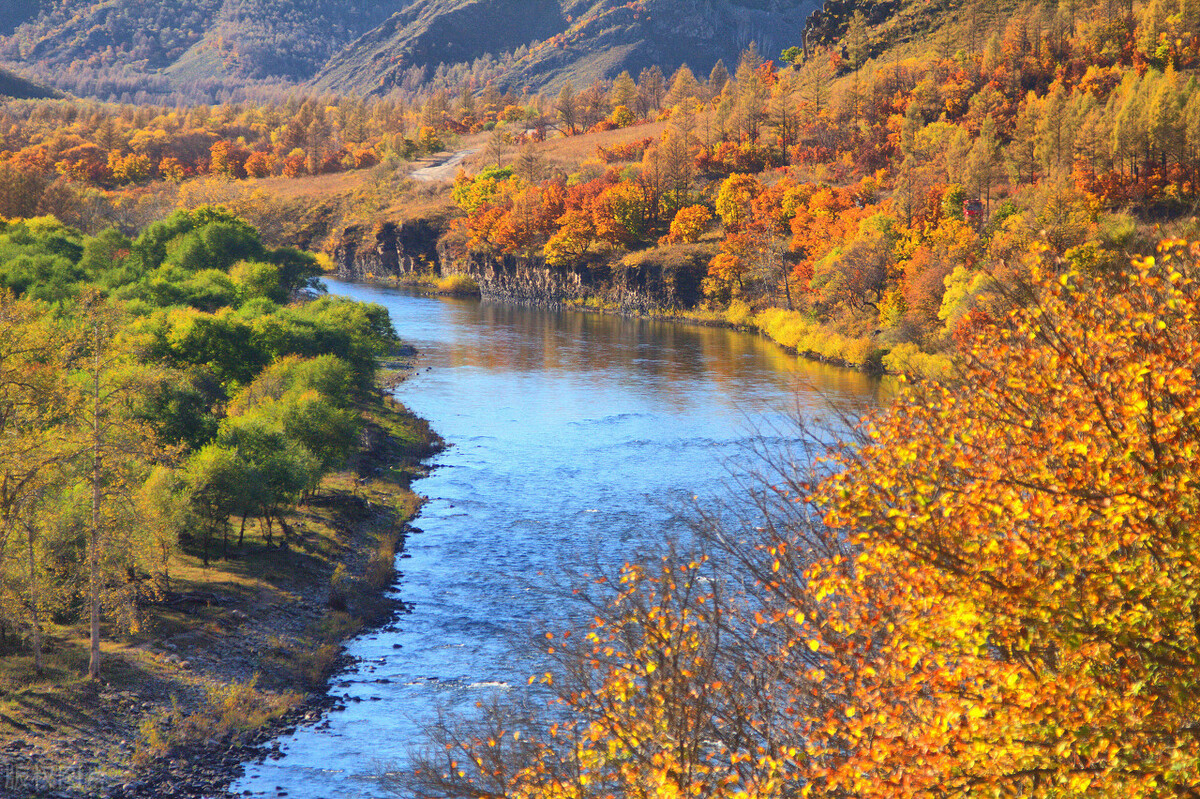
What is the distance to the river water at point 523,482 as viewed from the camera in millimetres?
26844

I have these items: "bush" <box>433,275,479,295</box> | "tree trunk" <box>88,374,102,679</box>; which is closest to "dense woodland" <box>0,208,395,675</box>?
"tree trunk" <box>88,374,102,679</box>

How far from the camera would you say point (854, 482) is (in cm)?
1402

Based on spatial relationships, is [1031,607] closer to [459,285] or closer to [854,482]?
[854,482]

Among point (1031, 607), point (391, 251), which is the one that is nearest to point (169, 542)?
point (1031, 607)

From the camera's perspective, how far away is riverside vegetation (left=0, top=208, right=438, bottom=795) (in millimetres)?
24859

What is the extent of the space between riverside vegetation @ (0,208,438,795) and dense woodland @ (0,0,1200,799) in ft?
0.71

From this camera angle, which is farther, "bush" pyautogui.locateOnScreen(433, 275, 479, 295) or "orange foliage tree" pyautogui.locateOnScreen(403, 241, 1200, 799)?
"bush" pyautogui.locateOnScreen(433, 275, 479, 295)

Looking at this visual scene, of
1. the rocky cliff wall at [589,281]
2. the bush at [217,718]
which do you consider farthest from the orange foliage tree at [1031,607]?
the rocky cliff wall at [589,281]

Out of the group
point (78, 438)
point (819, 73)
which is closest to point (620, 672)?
point (78, 438)

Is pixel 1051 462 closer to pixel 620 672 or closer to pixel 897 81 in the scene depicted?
pixel 620 672

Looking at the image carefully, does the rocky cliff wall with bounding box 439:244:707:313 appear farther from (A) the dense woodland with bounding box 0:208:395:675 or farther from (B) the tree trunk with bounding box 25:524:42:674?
(B) the tree trunk with bounding box 25:524:42:674

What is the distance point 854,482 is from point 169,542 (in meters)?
26.3

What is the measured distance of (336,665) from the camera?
98.3 ft

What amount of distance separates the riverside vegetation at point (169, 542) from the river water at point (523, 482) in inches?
78.9
